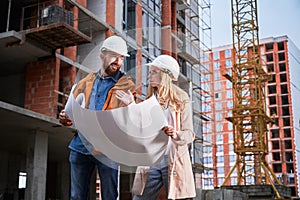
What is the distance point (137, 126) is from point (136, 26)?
635 mm

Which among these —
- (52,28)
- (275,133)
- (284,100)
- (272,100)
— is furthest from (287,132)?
(52,28)

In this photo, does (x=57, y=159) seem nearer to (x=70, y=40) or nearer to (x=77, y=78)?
(x=70, y=40)

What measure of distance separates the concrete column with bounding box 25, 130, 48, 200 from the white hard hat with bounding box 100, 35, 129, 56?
407 inches

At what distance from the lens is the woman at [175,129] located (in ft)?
8.05

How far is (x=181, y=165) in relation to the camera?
2504 mm

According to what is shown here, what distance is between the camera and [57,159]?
17.7m

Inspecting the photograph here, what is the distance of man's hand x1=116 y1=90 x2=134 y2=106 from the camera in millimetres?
2229

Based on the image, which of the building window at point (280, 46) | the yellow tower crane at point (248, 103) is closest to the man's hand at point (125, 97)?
the yellow tower crane at point (248, 103)

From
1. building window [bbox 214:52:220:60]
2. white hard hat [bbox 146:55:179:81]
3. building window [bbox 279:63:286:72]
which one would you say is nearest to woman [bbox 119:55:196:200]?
white hard hat [bbox 146:55:179:81]

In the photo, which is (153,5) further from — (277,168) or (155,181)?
(277,168)

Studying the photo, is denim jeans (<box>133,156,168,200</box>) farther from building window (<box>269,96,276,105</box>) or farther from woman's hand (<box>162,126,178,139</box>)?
building window (<box>269,96,276,105</box>)

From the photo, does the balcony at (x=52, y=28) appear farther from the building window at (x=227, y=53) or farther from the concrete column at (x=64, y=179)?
the building window at (x=227, y=53)

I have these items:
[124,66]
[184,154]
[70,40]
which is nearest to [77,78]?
[124,66]

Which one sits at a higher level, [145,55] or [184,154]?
[145,55]
